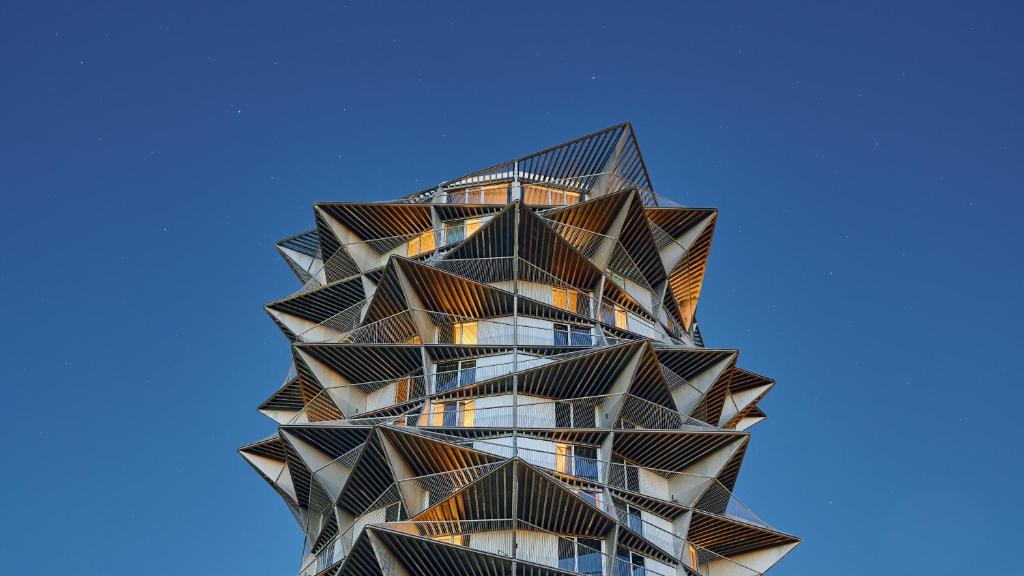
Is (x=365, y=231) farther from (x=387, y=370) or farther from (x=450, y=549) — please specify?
(x=450, y=549)

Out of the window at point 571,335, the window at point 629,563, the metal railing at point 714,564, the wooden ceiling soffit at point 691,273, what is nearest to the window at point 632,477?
the metal railing at point 714,564

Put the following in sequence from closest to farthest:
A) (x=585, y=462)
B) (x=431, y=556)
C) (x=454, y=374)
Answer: (x=431, y=556)
(x=585, y=462)
(x=454, y=374)

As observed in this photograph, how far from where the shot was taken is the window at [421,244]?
44719 mm

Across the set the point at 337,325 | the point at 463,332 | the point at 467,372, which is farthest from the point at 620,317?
the point at 337,325

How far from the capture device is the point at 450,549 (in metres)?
30.7

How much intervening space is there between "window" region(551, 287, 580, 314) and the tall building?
10 cm

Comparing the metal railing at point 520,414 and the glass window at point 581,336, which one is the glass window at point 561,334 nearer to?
the glass window at point 581,336

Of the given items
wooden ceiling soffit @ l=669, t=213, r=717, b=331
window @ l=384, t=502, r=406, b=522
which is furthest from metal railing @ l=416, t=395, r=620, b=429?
wooden ceiling soffit @ l=669, t=213, r=717, b=331

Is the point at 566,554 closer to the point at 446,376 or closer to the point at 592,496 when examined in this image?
the point at 592,496

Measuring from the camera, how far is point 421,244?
1772 inches

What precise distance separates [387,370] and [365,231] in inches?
306

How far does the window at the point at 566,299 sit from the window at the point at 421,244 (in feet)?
18.3

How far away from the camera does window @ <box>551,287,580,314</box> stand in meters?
41.2

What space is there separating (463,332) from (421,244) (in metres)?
6.01
